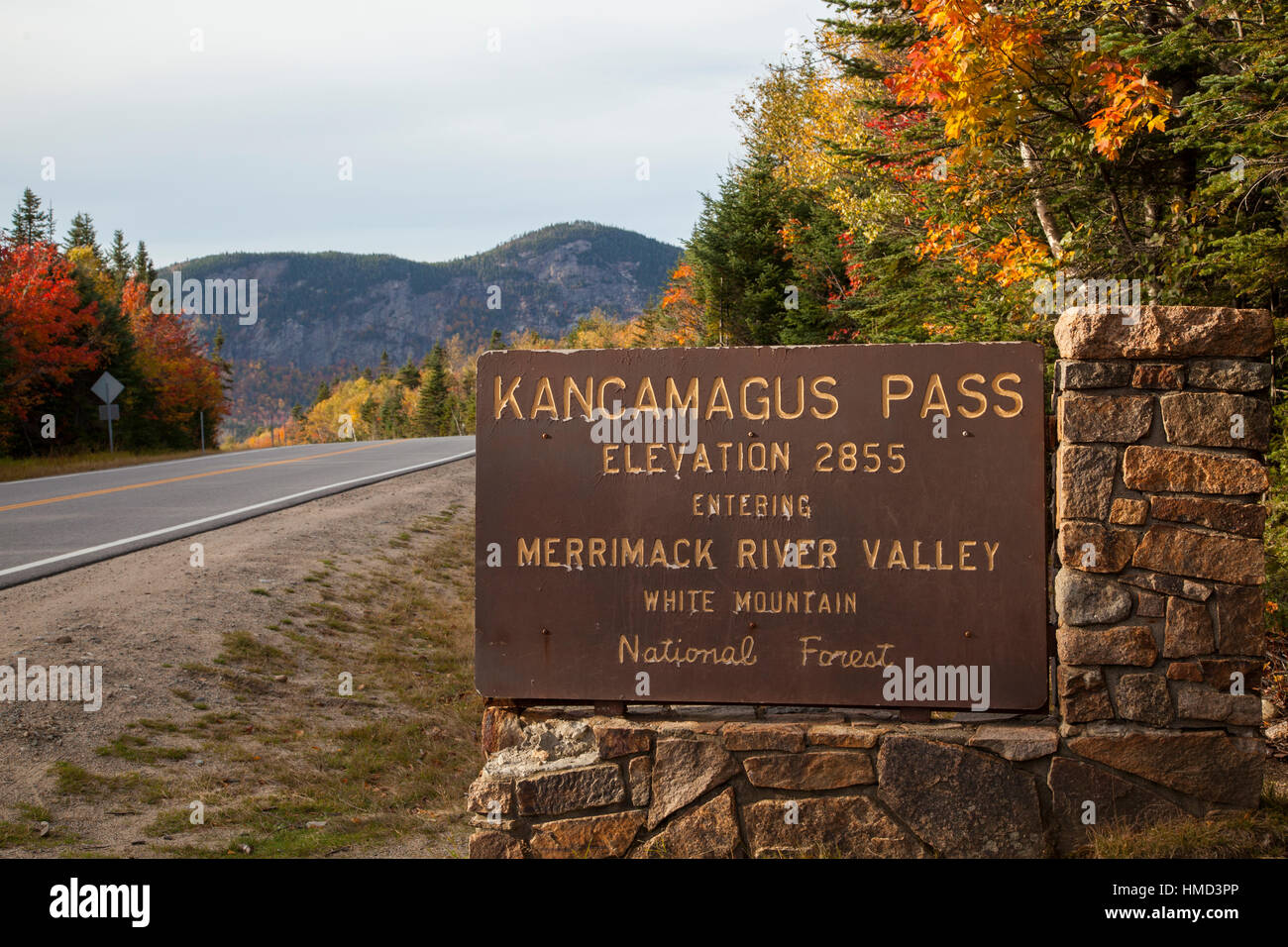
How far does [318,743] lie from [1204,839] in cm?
540

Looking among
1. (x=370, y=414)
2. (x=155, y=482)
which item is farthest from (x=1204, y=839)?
(x=370, y=414)

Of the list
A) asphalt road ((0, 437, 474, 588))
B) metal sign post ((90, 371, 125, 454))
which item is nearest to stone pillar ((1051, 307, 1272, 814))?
asphalt road ((0, 437, 474, 588))

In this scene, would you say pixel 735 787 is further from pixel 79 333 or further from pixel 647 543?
pixel 79 333

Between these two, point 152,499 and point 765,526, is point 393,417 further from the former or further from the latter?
point 765,526

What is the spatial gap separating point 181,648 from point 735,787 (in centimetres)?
526

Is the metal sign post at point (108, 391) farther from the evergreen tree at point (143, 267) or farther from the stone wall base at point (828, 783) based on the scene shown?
the evergreen tree at point (143, 267)

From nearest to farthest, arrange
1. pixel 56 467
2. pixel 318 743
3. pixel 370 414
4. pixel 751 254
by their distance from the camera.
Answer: pixel 318 743
pixel 56 467
pixel 751 254
pixel 370 414

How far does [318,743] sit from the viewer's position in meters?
6.98

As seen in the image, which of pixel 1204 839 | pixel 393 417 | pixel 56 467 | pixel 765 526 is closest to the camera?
pixel 1204 839

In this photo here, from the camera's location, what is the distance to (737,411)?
180 inches

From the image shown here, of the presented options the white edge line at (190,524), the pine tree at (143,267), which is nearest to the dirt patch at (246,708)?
the white edge line at (190,524)

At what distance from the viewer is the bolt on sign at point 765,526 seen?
4.38 meters

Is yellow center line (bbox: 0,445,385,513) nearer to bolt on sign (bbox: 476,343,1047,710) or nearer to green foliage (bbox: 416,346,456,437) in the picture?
bolt on sign (bbox: 476,343,1047,710)

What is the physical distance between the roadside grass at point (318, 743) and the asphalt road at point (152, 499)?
7.17 ft
